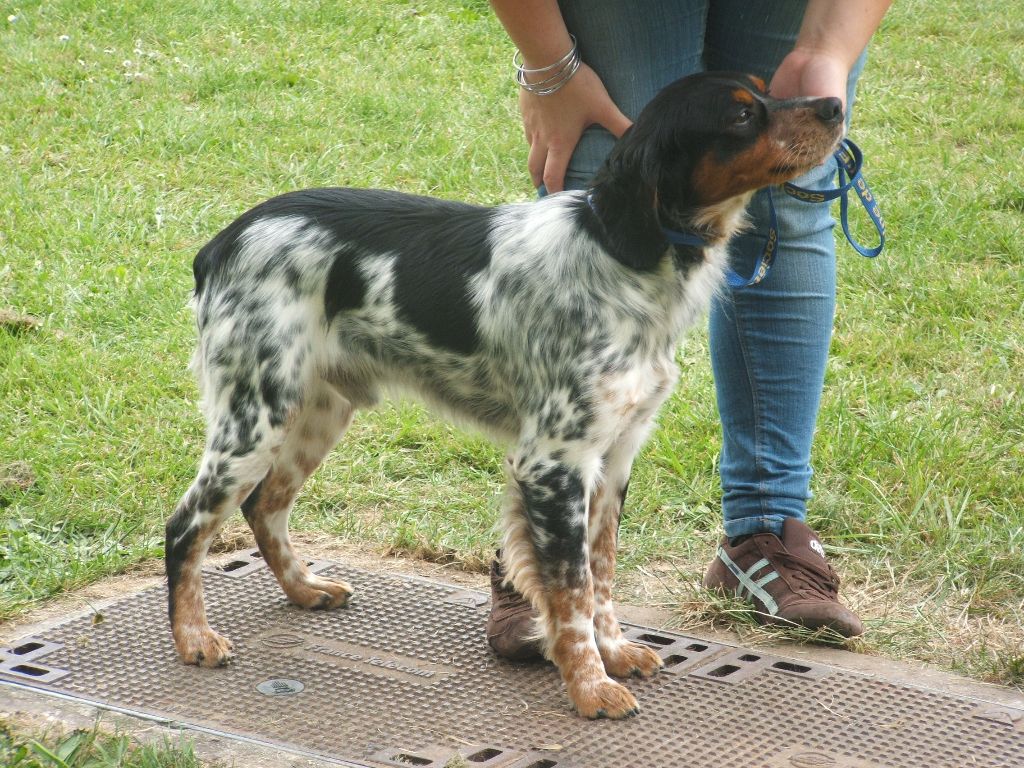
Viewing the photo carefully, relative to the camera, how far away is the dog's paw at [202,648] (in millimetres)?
3459

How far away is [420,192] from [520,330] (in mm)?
4040

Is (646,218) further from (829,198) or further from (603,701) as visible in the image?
(603,701)

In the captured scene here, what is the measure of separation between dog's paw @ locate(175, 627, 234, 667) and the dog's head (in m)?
1.62

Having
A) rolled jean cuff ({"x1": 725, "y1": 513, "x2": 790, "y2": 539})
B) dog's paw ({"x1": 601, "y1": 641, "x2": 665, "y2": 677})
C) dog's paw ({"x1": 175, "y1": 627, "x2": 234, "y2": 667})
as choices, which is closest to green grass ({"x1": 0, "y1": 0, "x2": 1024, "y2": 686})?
rolled jean cuff ({"x1": 725, "y1": 513, "x2": 790, "y2": 539})

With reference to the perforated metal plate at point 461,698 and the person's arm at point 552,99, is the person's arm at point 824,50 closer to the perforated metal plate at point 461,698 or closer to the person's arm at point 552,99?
the person's arm at point 552,99

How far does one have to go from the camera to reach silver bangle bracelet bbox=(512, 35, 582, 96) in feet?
11.5

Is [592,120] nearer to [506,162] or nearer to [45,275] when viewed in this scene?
[45,275]

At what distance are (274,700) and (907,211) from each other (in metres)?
4.90

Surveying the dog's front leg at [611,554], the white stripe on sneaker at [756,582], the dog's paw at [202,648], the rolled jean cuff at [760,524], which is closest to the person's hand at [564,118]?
the dog's front leg at [611,554]

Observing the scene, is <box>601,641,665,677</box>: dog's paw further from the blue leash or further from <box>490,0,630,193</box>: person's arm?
<box>490,0,630,193</box>: person's arm

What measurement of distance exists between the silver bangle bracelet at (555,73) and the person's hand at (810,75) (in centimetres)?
54

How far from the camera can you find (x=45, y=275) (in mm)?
6215

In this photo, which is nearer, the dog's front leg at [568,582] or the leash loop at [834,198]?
the dog's front leg at [568,582]

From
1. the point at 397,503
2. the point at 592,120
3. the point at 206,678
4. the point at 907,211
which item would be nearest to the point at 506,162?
the point at 907,211
